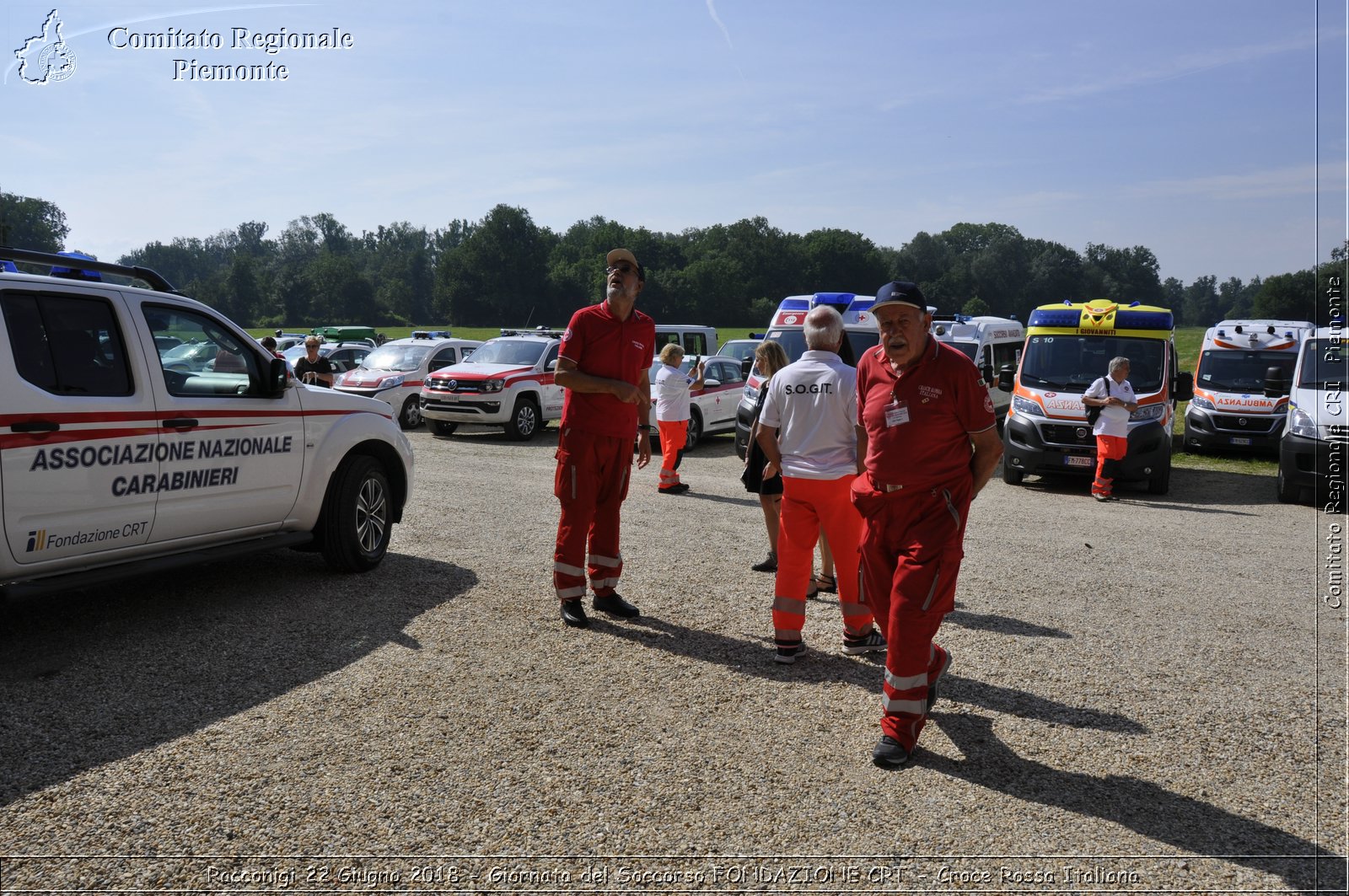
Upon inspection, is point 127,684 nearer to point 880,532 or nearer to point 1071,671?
point 880,532

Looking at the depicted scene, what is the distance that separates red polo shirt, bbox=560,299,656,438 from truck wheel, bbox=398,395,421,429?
14858mm

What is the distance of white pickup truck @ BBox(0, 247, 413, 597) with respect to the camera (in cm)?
517

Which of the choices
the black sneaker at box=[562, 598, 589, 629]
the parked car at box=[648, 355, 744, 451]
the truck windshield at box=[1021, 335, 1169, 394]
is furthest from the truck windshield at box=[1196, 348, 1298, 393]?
the black sneaker at box=[562, 598, 589, 629]

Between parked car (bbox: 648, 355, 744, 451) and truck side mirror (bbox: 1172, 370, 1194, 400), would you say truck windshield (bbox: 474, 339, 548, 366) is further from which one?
truck side mirror (bbox: 1172, 370, 1194, 400)

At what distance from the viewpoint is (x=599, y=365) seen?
6176 millimetres

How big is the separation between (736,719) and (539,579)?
295 cm

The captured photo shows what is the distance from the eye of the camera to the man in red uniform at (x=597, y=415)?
20.2 ft

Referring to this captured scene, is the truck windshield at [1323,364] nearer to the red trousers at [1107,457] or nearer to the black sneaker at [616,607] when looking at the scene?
the red trousers at [1107,457]

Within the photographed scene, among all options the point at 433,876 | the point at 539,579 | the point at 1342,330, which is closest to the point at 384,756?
the point at 433,876

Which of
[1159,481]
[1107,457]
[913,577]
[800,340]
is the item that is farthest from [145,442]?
[1159,481]

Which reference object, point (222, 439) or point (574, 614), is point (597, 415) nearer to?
point (574, 614)

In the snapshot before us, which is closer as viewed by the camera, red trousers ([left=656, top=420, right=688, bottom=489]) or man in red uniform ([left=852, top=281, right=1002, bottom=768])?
man in red uniform ([left=852, top=281, right=1002, bottom=768])

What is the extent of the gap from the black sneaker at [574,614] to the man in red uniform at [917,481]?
235cm

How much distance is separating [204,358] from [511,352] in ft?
45.1
